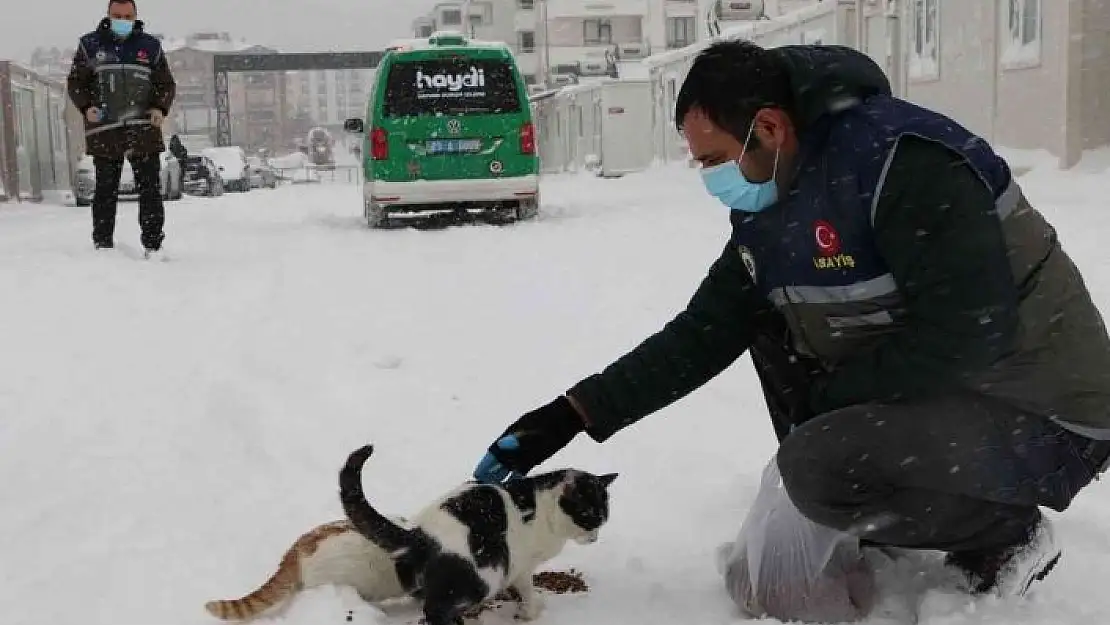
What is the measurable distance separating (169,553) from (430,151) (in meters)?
10.1

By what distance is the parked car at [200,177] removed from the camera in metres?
31.8

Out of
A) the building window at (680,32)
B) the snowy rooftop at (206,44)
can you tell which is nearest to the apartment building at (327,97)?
the snowy rooftop at (206,44)

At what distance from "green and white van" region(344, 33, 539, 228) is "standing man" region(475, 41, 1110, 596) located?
10.4m

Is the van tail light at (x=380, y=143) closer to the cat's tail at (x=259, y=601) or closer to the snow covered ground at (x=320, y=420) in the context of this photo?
the snow covered ground at (x=320, y=420)

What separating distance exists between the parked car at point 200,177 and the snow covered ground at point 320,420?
23426 millimetres

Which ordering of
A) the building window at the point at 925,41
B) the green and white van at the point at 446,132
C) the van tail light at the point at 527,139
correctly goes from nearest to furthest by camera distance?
the green and white van at the point at 446,132, the van tail light at the point at 527,139, the building window at the point at 925,41

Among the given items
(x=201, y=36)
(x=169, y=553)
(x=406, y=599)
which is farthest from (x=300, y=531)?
(x=201, y=36)

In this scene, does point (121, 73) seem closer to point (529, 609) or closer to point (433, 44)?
point (433, 44)

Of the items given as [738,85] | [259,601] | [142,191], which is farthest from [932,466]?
[142,191]

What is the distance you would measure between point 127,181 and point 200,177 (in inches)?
360

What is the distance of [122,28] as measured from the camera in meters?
9.28

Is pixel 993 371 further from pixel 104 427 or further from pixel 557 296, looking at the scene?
pixel 557 296

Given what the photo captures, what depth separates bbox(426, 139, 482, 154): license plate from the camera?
1291 centimetres

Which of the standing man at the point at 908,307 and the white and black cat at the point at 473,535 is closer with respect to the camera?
the standing man at the point at 908,307
